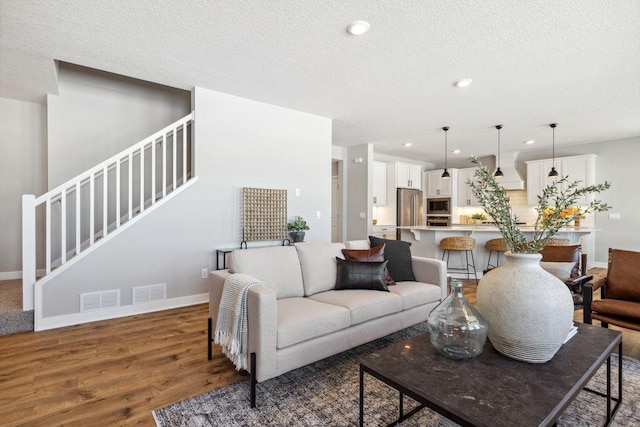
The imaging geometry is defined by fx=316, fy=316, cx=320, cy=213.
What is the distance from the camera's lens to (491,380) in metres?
1.35

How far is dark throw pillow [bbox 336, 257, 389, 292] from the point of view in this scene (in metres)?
2.81

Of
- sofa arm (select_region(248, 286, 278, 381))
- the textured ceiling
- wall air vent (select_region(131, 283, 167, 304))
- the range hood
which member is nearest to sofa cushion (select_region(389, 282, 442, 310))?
sofa arm (select_region(248, 286, 278, 381))

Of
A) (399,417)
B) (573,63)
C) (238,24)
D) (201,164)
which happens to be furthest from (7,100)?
(573,63)

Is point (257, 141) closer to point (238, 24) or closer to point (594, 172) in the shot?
point (238, 24)

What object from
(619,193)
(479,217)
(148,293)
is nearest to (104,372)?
(148,293)

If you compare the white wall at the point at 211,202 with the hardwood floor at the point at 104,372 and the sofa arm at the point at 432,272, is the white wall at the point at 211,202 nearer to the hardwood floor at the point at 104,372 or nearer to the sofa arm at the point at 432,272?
the hardwood floor at the point at 104,372

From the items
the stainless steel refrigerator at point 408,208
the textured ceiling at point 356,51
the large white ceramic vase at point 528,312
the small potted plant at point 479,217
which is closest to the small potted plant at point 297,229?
the textured ceiling at point 356,51

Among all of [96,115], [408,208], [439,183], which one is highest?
[96,115]

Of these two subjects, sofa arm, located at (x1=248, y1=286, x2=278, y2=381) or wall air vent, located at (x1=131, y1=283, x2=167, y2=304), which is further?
wall air vent, located at (x1=131, y1=283, x2=167, y2=304)

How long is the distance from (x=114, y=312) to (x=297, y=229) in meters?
2.42

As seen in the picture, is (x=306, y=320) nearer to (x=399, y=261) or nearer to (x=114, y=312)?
(x=399, y=261)

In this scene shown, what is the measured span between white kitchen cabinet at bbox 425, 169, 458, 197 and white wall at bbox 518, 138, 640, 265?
2.89 meters

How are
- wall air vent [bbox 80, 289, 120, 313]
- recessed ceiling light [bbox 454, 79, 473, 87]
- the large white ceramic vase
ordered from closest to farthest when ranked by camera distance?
the large white ceramic vase
wall air vent [bbox 80, 289, 120, 313]
recessed ceiling light [bbox 454, 79, 473, 87]

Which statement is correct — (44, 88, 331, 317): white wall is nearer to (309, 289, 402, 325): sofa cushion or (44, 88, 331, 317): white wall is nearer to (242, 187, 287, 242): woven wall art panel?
(242, 187, 287, 242): woven wall art panel
